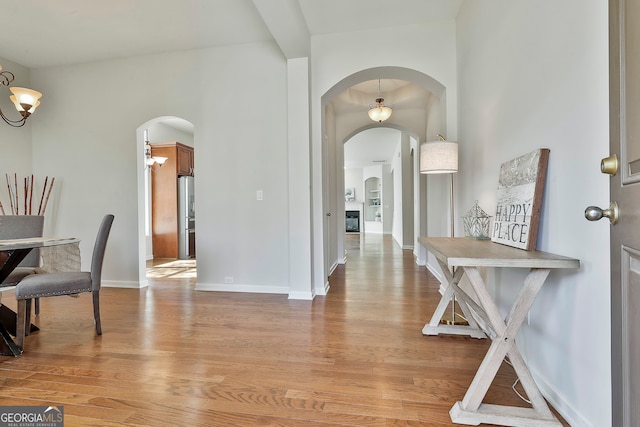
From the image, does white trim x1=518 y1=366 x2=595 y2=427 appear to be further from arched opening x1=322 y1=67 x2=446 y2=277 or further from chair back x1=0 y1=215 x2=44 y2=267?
chair back x1=0 y1=215 x2=44 y2=267

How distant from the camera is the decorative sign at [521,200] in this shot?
5.07 ft

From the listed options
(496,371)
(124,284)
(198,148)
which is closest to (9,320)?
(124,284)

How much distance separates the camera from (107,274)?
4.05 metres

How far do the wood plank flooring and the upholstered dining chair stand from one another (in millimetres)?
215

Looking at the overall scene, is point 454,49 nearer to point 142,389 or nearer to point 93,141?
point 142,389

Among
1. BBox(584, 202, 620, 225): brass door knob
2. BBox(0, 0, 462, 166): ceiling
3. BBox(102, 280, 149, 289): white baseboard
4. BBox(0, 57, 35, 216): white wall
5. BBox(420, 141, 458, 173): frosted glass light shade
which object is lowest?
BBox(102, 280, 149, 289): white baseboard

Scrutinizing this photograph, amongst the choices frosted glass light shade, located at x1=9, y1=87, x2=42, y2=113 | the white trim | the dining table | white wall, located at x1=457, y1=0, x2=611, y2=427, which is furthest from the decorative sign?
frosted glass light shade, located at x1=9, y1=87, x2=42, y2=113

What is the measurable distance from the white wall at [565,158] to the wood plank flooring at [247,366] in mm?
344

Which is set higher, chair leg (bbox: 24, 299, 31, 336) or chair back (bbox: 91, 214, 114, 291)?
chair back (bbox: 91, 214, 114, 291)

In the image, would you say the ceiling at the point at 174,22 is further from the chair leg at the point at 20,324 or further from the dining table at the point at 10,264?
the chair leg at the point at 20,324

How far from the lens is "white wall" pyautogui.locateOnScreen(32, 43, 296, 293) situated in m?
3.58

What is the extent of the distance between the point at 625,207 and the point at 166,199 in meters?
6.52

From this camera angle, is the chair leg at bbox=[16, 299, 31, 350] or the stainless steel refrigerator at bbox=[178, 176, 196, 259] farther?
the stainless steel refrigerator at bbox=[178, 176, 196, 259]

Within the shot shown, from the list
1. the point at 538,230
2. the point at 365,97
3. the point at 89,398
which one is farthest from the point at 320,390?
the point at 365,97
